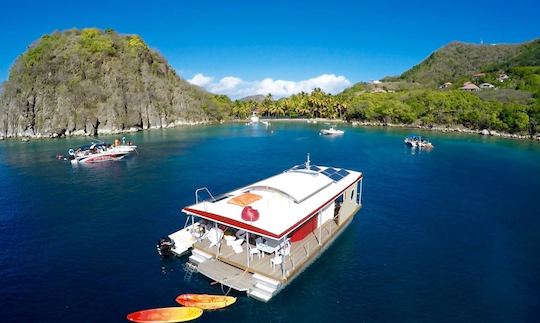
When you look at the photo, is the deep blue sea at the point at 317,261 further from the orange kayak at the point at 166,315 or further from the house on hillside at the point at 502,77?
the house on hillside at the point at 502,77

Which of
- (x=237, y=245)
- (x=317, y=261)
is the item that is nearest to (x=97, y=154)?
(x=237, y=245)

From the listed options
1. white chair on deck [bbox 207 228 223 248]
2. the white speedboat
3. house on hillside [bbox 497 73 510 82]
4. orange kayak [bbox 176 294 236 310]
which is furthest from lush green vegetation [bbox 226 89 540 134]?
orange kayak [bbox 176 294 236 310]

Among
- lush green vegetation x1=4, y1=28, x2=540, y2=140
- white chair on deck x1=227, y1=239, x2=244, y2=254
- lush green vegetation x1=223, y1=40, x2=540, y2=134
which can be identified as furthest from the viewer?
lush green vegetation x1=4, y1=28, x2=540, y2=140

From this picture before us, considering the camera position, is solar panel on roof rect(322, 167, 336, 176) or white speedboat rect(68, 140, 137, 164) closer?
solar panel on roof rect(322, 167, 336, 176)

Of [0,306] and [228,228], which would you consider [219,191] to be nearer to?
[228,228]

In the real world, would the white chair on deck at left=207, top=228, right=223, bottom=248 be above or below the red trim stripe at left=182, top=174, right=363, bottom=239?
below

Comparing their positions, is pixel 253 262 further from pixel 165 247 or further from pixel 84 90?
pixel 84 90

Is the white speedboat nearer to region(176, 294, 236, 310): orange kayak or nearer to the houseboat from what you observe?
the houseboat
